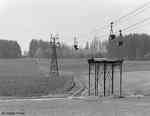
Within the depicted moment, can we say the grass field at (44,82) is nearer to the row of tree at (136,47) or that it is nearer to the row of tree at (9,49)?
the row of tree at (136,47)

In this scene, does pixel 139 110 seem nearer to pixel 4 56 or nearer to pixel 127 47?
pixel 127 47

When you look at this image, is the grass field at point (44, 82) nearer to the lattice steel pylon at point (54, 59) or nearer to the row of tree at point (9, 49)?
the lattice steel pylon at point (54, 59)

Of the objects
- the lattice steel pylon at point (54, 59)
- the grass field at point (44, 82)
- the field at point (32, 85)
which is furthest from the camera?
the lattice steel pylon at point (54, 59)

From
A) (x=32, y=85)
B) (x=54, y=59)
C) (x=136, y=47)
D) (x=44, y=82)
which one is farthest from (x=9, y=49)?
(x=32, y=85)

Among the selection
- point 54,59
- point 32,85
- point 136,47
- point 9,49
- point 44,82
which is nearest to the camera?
point 32,85

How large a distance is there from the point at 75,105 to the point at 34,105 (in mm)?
1624

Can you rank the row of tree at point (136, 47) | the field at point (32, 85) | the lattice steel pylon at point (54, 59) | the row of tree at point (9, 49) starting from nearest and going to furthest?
the field at point (32, 85)
the lattice steel pylon at point (54, 59)
the row of tree at point (136, 47)
the row of tree at point (9, 49)

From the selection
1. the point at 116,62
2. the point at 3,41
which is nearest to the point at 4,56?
the point at 3,41

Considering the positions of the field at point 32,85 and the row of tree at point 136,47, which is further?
the row of tree at point 136,47

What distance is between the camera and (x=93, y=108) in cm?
1059

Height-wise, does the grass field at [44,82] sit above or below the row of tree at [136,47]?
below

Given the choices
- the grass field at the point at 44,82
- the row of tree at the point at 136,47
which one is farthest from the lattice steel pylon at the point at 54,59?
the row of tree at the point at 136,47

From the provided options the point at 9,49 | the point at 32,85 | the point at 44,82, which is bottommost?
the point at 44,82

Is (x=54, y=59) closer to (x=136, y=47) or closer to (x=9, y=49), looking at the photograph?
(x=136, y=47)
